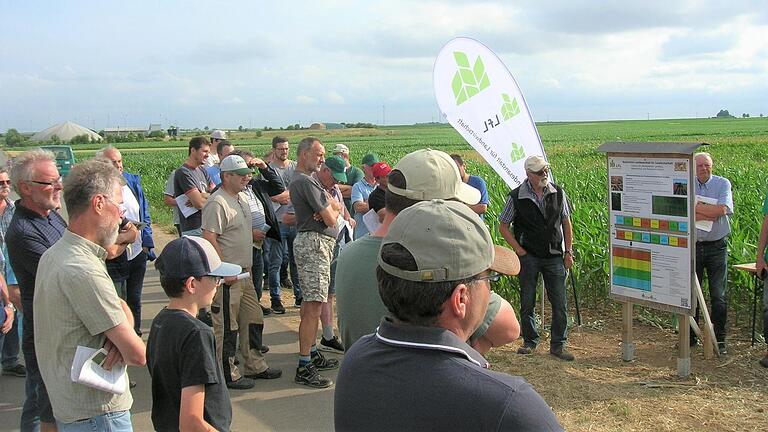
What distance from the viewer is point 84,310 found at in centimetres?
289

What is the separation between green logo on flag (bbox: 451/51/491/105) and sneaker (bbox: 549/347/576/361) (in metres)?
2.80

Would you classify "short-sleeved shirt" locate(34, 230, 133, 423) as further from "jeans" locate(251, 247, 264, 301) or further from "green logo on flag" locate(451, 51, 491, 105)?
"green logo on flag" locate(451, 51, 491, 105)

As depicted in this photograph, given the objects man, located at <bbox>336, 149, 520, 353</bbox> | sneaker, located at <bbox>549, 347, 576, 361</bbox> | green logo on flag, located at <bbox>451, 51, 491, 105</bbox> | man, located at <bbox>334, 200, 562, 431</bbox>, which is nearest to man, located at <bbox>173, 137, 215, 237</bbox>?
green logo on flag, located at <bbox>451, 51, 491, 105</bbox>

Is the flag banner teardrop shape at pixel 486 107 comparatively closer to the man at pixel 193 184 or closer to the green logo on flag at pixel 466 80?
the green logo on flag at pixel 466 80

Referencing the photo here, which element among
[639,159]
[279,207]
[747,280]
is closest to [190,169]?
[279,207]

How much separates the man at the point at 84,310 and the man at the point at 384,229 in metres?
0.91

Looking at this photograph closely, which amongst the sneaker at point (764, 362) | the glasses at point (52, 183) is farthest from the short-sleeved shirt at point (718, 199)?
the glasses at point (52, 183)

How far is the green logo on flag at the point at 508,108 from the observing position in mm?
7762

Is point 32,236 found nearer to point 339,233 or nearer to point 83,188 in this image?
point 83,188

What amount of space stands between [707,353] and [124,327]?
5831 millimetres

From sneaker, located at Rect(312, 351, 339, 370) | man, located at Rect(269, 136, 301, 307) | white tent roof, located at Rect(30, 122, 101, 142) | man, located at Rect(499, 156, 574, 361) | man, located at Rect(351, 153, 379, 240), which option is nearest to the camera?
sneaker, located at Rect(312, 351, 339, 370)

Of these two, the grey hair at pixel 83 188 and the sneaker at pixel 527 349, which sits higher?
the grey hair at pixel 83 188

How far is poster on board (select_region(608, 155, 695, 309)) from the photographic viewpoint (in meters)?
6.25

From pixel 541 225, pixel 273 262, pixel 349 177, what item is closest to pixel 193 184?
pixel 273 262
